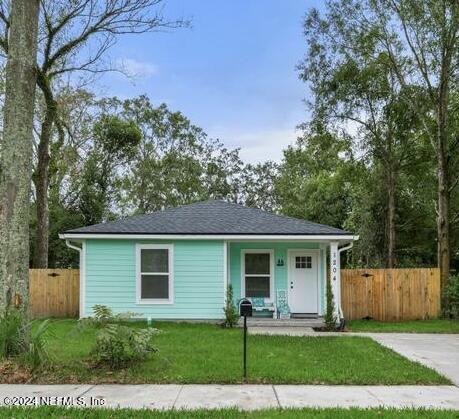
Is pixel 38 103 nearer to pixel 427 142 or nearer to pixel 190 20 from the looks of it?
pixel 190 20

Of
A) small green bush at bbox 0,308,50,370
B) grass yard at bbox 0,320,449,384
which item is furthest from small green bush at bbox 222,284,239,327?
small green bush at bbox 0,308,50,370

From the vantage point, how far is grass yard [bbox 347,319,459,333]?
1326 centimetres

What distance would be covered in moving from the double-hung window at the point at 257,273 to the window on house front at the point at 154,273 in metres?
2.22

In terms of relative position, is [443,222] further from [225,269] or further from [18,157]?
[18,157]

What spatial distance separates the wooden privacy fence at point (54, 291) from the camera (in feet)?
52.1

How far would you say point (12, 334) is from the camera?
7.34 metres

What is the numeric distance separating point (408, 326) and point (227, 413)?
10083mm

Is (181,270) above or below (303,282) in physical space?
above

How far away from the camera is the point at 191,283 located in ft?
46.4

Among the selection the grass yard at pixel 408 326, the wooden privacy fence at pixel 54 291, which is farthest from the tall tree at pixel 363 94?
the wooden privacy fence at pixel 54 291

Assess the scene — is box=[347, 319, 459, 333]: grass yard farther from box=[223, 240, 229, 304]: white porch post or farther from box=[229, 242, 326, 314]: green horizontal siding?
box=[223, 240, 229, 304]: white porch post

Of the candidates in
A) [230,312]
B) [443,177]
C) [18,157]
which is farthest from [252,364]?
[443,177]

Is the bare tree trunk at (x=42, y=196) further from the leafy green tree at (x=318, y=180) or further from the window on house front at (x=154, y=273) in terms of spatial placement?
the leafy green tree at (x=318, y=180)

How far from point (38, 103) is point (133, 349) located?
725 inches
